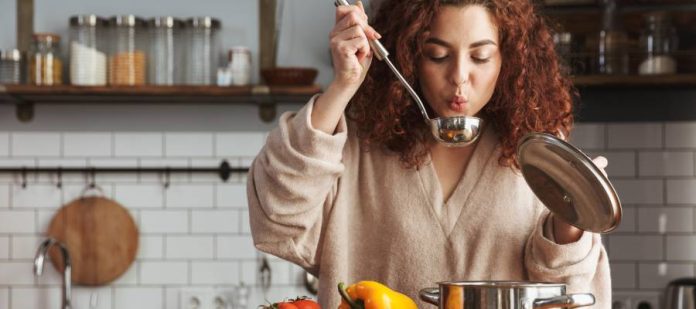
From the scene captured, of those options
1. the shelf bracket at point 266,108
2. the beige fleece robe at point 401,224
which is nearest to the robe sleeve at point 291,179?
the beige fleece robe at point 401,224

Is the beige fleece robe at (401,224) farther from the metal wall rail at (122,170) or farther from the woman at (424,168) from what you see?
the metal wall rail at (122,170)

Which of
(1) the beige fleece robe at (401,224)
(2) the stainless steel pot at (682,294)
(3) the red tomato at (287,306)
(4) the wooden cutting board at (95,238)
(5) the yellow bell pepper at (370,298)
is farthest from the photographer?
(4) the wooden cutting board at (95,238)

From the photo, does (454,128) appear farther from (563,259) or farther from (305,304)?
(305,304)

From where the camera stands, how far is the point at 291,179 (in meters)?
1.87

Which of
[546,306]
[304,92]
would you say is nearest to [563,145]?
[546,306]

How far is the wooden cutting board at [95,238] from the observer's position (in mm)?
4156

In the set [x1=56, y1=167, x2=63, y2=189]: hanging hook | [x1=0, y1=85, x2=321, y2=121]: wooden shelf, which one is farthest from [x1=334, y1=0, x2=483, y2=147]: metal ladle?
[x1=56, y1=167, x2=63, y2=189]: hanging hook

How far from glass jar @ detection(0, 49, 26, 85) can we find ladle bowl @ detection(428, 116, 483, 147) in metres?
2.55

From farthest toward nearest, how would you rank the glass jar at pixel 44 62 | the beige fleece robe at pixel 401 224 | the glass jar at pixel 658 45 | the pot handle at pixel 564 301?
the glass jar at pixel 44 62 → the glass jar at pixel 658 45 → the beige fleece robe at pixel 401 224 → the pot handle at pixel 564 301

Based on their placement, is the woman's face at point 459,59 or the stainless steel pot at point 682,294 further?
the stainless steel pot at point 682,294

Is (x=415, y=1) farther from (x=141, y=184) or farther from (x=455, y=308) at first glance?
(x=141, y=184)

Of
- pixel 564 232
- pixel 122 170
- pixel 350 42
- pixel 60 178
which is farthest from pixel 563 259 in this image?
pixel 60 178

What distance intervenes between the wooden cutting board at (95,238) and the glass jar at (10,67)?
51 cm

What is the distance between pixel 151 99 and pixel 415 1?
88.5 inches
